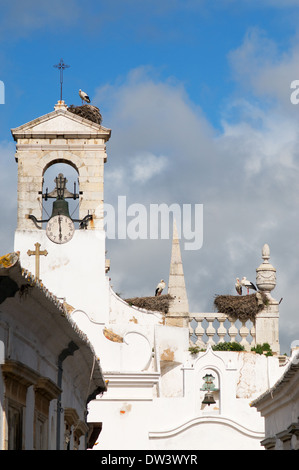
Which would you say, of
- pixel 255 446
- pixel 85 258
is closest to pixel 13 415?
pixel 255 446

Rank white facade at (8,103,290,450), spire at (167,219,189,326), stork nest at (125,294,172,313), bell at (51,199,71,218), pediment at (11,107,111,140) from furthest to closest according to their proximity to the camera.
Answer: spire at (167,219,189,326) < stork nest at (125,294,172,313) < pediment at (11,107,111,140) < bell at (51,199,71,218) < white facade at (8,103,290,450)

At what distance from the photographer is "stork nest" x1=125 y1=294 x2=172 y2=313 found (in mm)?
34125

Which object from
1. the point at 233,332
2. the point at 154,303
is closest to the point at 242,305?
the point at 233,332

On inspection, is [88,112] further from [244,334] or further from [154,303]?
[244,334]

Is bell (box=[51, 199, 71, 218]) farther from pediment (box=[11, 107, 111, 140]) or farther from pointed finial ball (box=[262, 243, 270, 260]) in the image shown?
pointed finial ball (box=[262, 243, 270, 260])

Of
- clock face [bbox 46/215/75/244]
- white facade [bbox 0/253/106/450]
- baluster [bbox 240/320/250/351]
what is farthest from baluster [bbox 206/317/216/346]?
white facade [bbox 0/253/106/450]

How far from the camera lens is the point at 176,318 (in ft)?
112

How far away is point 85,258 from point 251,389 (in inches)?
236

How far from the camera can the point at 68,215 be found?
30.0 metres

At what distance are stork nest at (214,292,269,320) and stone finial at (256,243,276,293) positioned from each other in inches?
14.6

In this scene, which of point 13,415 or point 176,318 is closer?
point 13,415
